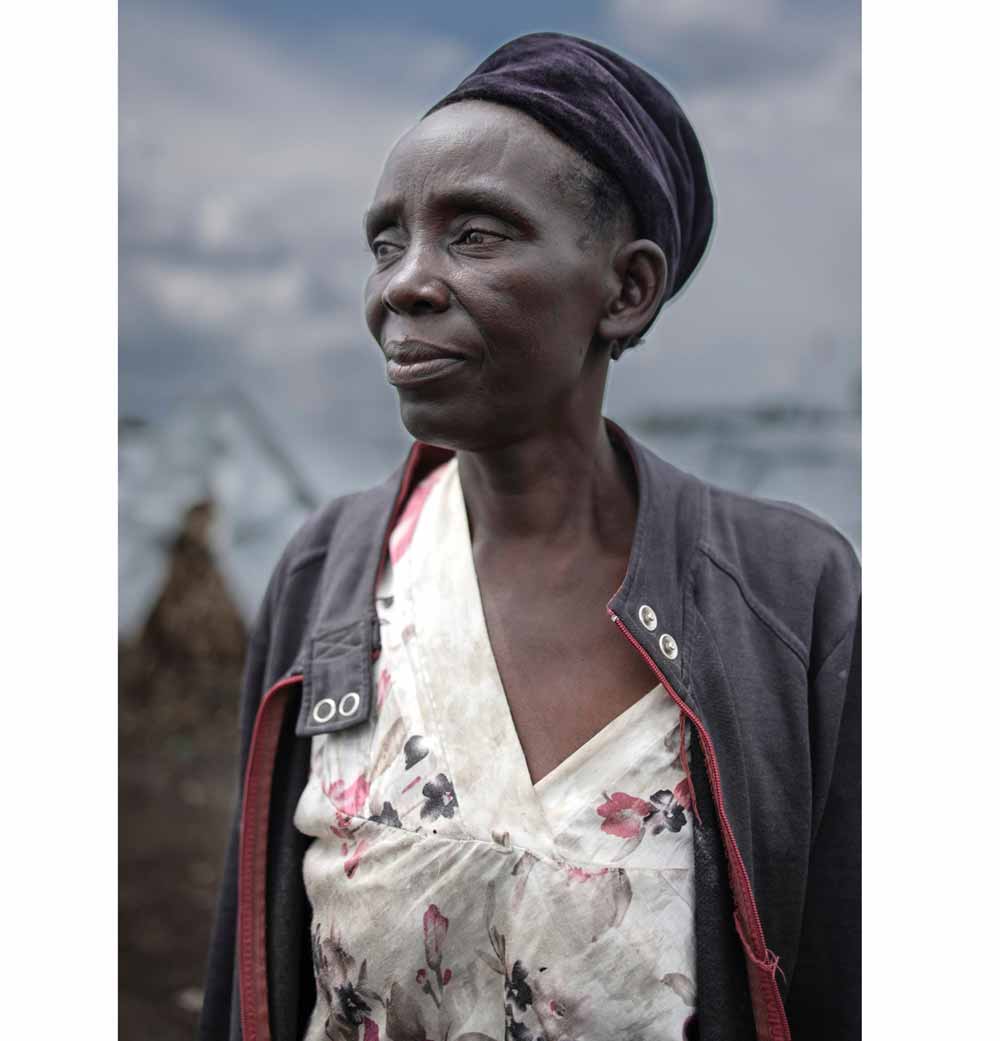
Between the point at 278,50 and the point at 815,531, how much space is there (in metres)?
1.18

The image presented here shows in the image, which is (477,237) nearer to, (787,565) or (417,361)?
(417,361)

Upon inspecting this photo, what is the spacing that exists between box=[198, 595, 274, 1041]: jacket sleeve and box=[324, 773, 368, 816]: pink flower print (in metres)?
0.24

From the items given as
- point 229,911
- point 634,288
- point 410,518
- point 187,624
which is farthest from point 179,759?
point 634,288

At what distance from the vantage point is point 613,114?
1.12m

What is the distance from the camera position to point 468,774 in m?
1.13

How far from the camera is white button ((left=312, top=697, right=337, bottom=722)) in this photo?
122cm

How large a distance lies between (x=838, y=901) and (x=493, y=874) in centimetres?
43

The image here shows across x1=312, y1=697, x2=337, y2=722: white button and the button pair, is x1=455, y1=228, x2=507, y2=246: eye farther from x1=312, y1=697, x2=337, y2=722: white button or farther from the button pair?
x1=312, y1=697, x2=337, y2=722: white button

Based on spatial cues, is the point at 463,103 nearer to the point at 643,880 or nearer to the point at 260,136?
the point at 643,880

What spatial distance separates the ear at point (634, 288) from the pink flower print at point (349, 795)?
1.82 ft

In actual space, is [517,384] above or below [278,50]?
below

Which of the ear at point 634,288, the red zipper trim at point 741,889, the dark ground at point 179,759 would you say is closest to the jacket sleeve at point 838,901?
the red zipper trim at point 741,889
